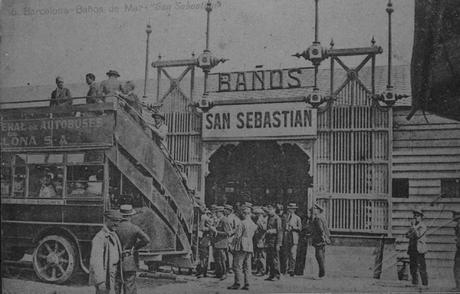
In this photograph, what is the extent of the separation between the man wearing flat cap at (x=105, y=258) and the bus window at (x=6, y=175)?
5.68 ft

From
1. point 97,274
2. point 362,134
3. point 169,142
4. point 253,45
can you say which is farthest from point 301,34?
point 97,274

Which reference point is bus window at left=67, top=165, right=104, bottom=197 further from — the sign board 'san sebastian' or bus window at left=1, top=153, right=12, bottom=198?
the sign board 'san sebastian'

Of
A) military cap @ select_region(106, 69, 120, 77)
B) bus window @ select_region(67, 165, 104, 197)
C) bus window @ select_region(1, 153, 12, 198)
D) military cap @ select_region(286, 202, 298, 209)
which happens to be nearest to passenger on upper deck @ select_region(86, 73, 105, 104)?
military cap @ select_region(106, 69, 120, 77)

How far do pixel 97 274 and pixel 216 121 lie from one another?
2565 mm

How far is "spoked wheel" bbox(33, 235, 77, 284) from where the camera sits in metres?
6.18

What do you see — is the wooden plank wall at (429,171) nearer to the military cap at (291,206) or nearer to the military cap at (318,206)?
the military cap at (318,206)

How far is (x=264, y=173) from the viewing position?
6734 mm

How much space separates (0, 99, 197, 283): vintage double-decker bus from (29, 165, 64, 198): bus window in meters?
0.01

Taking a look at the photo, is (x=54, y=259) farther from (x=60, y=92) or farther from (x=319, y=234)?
(x=319, y=234)

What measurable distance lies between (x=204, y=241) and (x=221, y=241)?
313 millimetres

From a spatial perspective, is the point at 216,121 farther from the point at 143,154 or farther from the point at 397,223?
the point at 397,223

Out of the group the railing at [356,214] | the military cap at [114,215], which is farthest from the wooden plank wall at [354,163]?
the military cap at [114,215]

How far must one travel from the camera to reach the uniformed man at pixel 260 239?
680 centimetres

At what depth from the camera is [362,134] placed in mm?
6594
